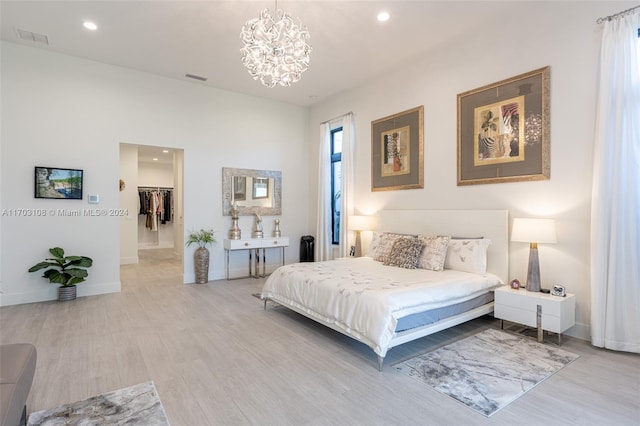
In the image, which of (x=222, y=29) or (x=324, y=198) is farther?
(x=324, y=198)

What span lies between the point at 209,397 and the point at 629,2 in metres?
4.72

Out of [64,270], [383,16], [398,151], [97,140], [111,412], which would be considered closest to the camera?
[111,412]

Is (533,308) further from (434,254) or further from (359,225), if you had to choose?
(359,225)

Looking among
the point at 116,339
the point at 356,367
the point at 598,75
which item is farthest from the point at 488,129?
the point at 116,339

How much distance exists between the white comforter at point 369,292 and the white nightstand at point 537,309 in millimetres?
236

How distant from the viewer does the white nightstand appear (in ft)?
9.60

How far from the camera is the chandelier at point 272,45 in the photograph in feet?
9.37

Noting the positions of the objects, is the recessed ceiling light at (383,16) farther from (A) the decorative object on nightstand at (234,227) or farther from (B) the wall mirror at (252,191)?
(A) the decorative object on nightstand at (234,227)

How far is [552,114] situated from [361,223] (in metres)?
2.87

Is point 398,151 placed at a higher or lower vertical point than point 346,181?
higher

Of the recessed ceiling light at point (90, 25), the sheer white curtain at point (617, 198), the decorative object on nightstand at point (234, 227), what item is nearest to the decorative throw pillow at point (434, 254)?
the sheer white curtain at point (617, 198)

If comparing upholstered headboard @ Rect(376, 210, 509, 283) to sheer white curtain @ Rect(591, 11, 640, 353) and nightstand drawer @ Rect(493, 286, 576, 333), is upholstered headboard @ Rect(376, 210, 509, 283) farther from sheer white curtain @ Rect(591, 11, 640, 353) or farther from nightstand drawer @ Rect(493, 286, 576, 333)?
sheer white curtain @ Rect(591, 11, 640, 353)

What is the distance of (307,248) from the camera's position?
6.70 metres

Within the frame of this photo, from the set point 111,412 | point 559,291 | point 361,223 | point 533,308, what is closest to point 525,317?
point 533,308
